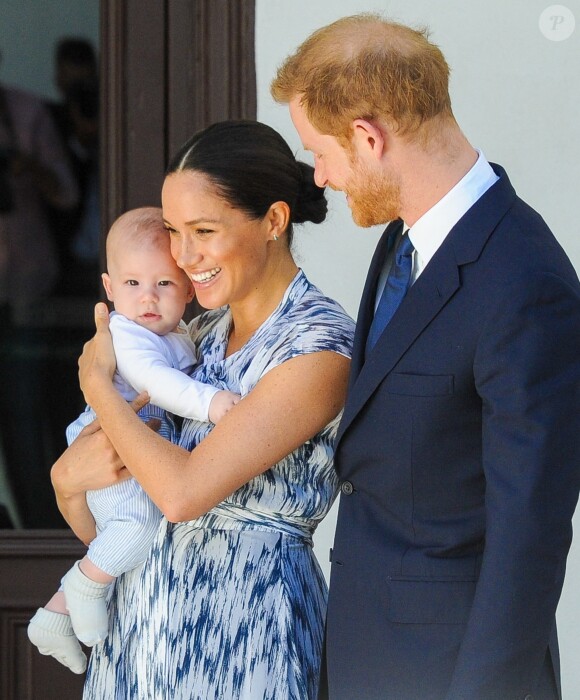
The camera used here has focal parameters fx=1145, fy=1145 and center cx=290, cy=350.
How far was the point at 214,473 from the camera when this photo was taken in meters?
2.06

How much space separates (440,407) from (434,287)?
19 cm

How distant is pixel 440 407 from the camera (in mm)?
1784

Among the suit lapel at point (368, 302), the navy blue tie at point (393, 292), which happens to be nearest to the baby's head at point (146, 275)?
the suit lapel at point (368, 302)

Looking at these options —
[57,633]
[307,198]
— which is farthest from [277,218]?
[57,633]

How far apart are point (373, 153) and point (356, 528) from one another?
0.63m

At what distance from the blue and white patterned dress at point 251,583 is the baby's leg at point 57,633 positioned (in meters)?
0.25

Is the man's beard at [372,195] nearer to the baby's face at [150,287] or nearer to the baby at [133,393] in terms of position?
the baby at [133,393]

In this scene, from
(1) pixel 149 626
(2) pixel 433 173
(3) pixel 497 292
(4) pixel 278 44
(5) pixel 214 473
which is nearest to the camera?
(3) pixel 497 292

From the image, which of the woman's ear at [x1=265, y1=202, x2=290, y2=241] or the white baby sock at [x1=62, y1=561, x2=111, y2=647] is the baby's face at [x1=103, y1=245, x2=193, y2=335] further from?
the white baby sock at [x1=62, y1=561, x2=111, y2=647]

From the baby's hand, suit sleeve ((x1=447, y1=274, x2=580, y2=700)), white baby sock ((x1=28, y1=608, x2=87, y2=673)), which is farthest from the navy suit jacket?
white baby sock ((x1=28, y1=608, x2=87, y2=673))

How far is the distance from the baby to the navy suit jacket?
1.42 ft

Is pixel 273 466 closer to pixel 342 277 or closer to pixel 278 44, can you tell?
pixel 342 277

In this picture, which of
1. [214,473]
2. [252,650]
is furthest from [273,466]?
[252,650]

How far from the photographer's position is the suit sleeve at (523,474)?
166cm
